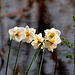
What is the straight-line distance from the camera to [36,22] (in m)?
1.63

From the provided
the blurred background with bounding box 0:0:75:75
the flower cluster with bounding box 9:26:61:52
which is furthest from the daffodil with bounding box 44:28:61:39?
the blurred background with bounding box 0:0:75:75

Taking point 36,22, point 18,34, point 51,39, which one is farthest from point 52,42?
point 36,22

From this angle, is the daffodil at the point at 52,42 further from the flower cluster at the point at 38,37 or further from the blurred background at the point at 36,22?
the blurred background at the point at 36,22

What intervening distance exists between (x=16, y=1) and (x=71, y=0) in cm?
57

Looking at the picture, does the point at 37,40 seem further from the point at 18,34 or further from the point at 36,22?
the point at 36,22

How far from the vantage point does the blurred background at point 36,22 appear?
4.20ft

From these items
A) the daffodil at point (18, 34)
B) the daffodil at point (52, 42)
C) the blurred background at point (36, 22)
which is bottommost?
the daffodil at point (52, 42)

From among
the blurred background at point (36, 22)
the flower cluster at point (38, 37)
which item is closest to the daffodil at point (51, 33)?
the flower cluster at point (38, 37)

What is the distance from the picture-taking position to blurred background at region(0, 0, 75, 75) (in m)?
1.28

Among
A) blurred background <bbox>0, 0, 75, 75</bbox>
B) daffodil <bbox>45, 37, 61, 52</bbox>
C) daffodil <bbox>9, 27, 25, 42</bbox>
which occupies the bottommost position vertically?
daffodil <bbox>45, 37, 61, 52</bbox>

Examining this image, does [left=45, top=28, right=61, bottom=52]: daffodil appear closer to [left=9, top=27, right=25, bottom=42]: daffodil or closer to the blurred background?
[left=9, top=27, right=25, bottom=42]: daffodil

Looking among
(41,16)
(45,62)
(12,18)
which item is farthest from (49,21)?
(45,62)

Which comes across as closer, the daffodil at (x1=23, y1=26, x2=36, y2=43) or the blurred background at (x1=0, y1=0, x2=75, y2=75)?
the daffodil at (x1=23, y1=26, x2=36, y2=43)

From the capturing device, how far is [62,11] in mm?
1690
